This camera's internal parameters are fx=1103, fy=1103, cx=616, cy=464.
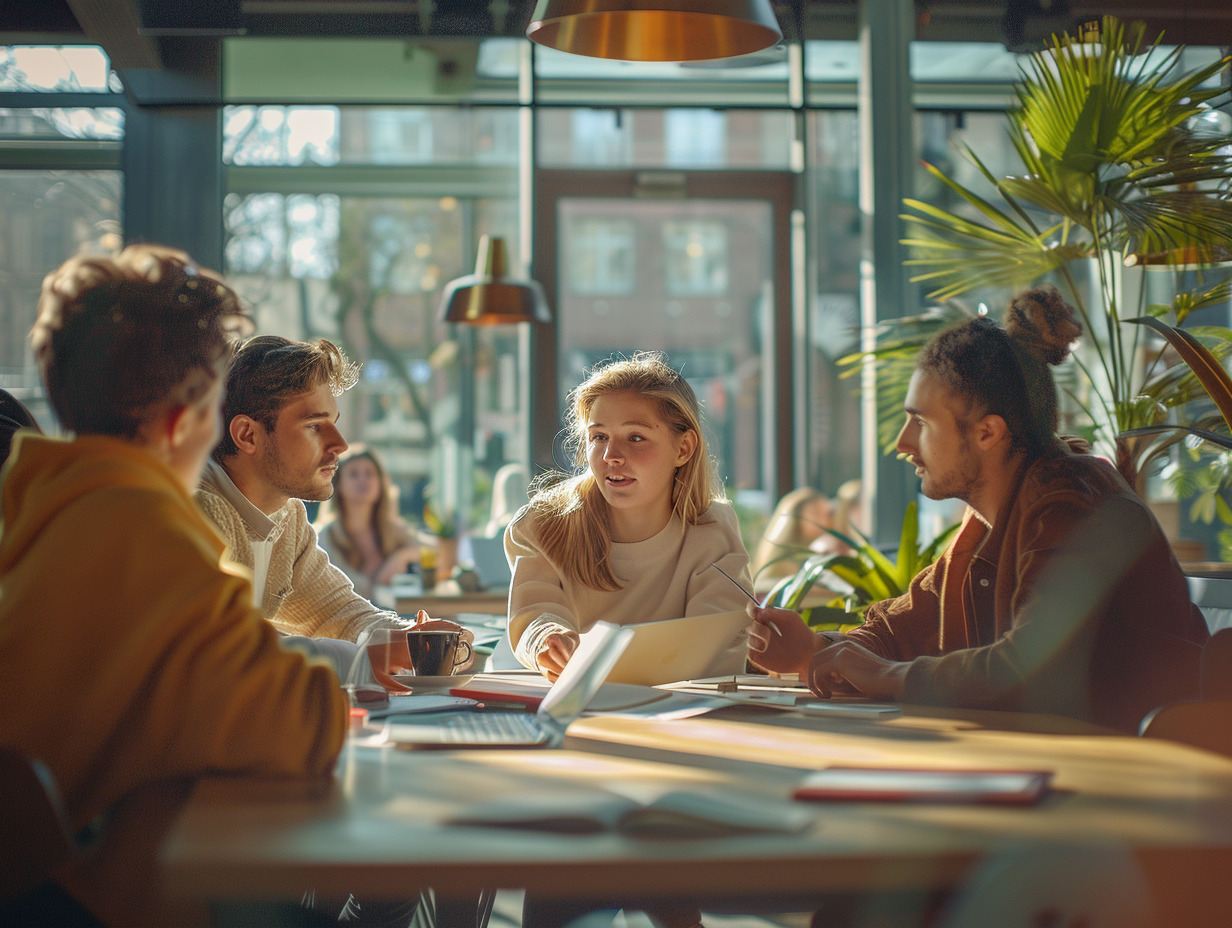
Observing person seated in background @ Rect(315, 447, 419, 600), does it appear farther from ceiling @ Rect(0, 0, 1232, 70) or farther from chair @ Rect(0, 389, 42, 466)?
chair @ Rect(0, 389, 42, 466)

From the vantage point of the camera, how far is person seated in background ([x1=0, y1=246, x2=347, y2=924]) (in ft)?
3.14

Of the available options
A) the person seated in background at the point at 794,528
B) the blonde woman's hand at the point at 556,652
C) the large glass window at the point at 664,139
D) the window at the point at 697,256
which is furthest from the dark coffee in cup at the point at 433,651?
the window at the point at 697,256

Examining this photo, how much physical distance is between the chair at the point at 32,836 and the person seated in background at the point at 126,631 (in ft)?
0.24

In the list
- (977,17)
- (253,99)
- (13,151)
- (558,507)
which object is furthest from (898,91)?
(13,151)

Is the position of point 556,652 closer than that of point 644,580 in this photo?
Yes

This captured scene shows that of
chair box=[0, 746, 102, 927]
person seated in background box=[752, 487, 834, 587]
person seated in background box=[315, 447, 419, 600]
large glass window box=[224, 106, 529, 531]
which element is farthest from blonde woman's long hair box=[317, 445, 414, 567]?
chair box=[0, 746, 102, 927]

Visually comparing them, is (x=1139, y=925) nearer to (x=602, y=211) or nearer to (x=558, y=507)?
(x=558, y=507)

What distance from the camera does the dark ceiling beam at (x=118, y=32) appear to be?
5652 millimetres

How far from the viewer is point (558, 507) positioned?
220cm

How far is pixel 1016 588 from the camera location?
165 centimetres

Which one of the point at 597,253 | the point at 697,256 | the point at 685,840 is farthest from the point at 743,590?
the point at 697,256

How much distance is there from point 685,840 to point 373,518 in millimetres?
4558

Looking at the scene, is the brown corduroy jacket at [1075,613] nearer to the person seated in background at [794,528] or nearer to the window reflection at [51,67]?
the person seated in background at [794,528]

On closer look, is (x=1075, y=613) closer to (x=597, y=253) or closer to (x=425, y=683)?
(x=425, y=683)
